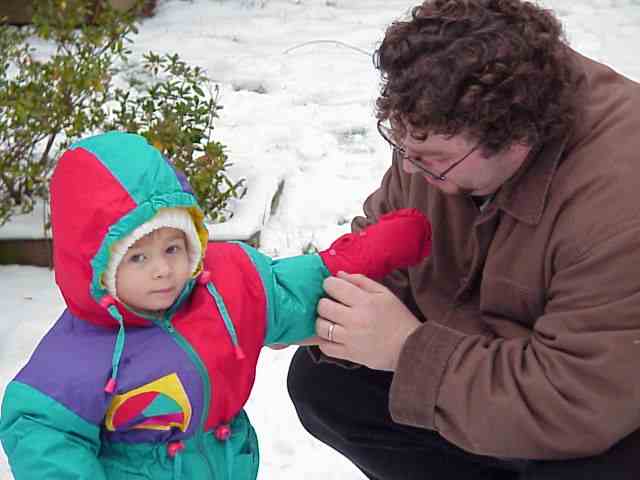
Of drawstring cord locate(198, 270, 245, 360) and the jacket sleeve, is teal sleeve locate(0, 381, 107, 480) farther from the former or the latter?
the jacket sleeve

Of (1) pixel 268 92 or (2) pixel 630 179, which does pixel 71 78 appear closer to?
(1) pixel 268 92

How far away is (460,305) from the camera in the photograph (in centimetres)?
215

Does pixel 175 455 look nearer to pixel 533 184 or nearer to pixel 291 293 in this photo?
pixel 291 293

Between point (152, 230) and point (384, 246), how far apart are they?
583mm

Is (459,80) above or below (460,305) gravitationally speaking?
above

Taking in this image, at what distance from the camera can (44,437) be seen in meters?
1.67

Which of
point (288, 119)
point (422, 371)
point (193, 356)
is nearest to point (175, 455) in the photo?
point (193, 356)

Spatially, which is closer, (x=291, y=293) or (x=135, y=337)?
(x=135, y=337)

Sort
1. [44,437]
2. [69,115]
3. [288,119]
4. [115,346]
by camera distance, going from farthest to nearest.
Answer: [288,119], [69,115], [115,346], [44,437]

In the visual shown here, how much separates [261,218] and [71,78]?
2.73 ft

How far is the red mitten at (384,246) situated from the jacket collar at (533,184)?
0.26 metres

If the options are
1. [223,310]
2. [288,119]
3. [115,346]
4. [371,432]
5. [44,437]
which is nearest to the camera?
[44,437]

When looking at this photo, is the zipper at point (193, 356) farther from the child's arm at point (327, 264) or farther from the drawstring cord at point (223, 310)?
the child's arm at point (327, 264)

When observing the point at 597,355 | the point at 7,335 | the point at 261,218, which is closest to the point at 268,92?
the point at 261,218
